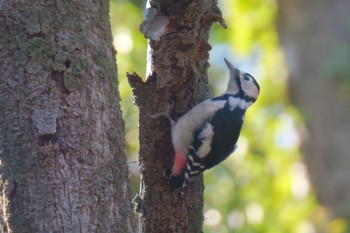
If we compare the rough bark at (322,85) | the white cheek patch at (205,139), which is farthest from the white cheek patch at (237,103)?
the rough bark at (322,85)

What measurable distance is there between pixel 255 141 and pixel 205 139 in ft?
7.79

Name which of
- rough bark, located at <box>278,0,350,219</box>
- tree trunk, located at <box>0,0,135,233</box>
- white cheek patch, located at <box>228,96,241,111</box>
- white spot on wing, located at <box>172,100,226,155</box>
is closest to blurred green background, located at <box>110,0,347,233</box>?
rough bark, located at <box>278,0,350,219</box>

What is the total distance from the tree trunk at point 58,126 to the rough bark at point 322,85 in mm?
4044

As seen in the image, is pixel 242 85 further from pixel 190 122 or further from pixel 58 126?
pixel 58 126

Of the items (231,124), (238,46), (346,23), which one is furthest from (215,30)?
(231,124)

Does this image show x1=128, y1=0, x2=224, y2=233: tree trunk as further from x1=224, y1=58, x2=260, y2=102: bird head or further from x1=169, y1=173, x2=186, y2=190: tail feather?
x1=224, y1=58, x2=260, y2=102: bird head

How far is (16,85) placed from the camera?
3410 mm

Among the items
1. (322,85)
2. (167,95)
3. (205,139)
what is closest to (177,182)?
(167,95)

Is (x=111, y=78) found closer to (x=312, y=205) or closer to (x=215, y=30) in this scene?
(x=312, y=205)

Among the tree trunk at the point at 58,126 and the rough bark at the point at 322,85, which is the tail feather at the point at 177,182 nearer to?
the tree trunk at the point at 58,126

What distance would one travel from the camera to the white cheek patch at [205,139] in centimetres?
421

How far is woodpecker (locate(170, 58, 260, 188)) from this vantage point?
12.6ft

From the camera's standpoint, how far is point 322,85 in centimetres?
785

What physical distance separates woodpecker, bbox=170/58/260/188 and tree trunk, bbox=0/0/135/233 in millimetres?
312
